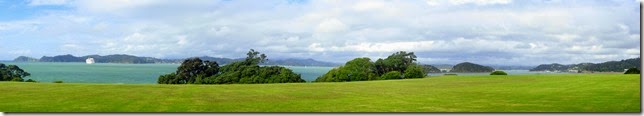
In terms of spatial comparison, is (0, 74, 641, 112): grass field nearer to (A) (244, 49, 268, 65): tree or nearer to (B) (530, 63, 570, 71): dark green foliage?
(B) (530, 63, 570, 71): dark green foliage

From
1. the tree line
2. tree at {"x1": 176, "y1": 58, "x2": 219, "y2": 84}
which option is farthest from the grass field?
tree at {"x1": 176, "y1": 58, "x2": 219, "y2": 84}

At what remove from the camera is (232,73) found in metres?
30.8

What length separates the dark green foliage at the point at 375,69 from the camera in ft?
95.9

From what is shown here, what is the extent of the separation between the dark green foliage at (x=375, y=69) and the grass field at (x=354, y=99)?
1181cm

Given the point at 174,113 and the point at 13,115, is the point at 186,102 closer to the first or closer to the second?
the point at 174,113

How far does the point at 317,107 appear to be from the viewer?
13211 millimetres

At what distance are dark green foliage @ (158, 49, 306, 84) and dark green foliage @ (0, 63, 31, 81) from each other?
6.57 metres

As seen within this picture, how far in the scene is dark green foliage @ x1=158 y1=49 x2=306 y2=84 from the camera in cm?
3006

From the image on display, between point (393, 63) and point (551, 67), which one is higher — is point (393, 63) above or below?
above

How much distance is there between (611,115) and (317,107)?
21.1ft

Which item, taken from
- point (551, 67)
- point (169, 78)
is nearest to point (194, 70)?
point (169, 78)

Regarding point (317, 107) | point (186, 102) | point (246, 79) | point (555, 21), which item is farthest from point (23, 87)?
point (555, 21)

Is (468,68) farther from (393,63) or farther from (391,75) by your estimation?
(393,63)

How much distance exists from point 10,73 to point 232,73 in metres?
11.2
